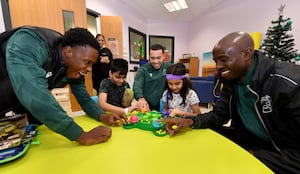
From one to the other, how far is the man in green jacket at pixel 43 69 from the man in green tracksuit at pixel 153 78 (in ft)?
2.79

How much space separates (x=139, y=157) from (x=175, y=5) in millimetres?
5486

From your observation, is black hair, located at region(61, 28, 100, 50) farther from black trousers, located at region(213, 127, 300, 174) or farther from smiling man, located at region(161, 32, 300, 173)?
black trousers, located at region(213, 127, 300, 174)

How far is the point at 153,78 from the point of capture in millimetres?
1829

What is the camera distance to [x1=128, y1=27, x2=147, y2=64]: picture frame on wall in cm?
531

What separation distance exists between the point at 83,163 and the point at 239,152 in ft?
2.01

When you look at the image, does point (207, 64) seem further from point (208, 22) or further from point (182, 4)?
point (182, 4)

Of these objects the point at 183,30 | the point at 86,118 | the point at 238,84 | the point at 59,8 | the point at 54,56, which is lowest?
the point at 86,118

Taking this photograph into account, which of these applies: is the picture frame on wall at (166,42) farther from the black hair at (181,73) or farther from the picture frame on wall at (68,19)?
the black hair at (181,73)

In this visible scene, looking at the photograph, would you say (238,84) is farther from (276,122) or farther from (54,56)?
(54,56)

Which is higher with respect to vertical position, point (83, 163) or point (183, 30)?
point (183, 30)

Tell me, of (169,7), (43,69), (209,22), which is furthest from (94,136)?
(209,22)

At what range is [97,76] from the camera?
281cm

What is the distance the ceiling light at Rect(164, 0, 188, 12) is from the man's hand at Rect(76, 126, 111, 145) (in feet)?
16.6

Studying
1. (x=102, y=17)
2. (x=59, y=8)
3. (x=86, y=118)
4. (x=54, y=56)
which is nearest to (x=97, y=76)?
(x=59, y=8)
